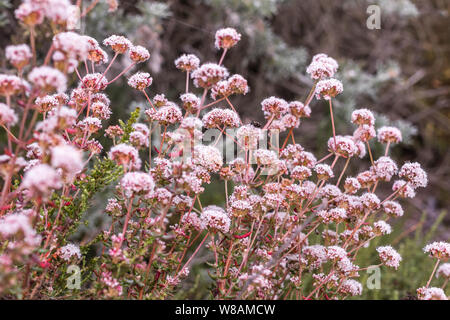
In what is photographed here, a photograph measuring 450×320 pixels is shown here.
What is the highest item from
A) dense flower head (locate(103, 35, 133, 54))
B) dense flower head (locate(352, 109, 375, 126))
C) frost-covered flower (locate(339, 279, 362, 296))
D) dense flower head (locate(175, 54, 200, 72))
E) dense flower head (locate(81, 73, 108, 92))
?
dense flower head (locate(103, 35, 133, 54))

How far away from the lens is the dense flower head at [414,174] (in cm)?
88

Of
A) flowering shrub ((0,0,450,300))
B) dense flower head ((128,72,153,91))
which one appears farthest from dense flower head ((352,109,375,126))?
dense flower head ((128,72,153,91))

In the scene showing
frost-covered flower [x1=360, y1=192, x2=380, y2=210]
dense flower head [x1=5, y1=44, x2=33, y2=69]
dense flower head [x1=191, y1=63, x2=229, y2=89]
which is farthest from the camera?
A: frost-covered flower [x1=360, y1=192, x2=380, y2=210]

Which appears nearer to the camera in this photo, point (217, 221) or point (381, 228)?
point (217, 221)

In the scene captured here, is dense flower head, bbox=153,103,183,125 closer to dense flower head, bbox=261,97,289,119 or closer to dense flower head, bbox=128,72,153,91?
dense flower head, bbox=128,72,153,91

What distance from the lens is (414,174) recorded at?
34.8 inches

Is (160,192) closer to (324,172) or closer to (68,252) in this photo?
(68,252)

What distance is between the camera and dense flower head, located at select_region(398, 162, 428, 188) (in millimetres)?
878

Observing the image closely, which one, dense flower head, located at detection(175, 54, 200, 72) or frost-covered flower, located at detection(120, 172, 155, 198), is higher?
dense flower head, located at detection(175, 54, 200, 72)

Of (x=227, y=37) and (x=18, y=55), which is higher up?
(x=227, y=37)

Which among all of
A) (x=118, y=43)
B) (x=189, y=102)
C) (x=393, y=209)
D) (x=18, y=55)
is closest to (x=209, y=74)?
(x=189, y=102)
